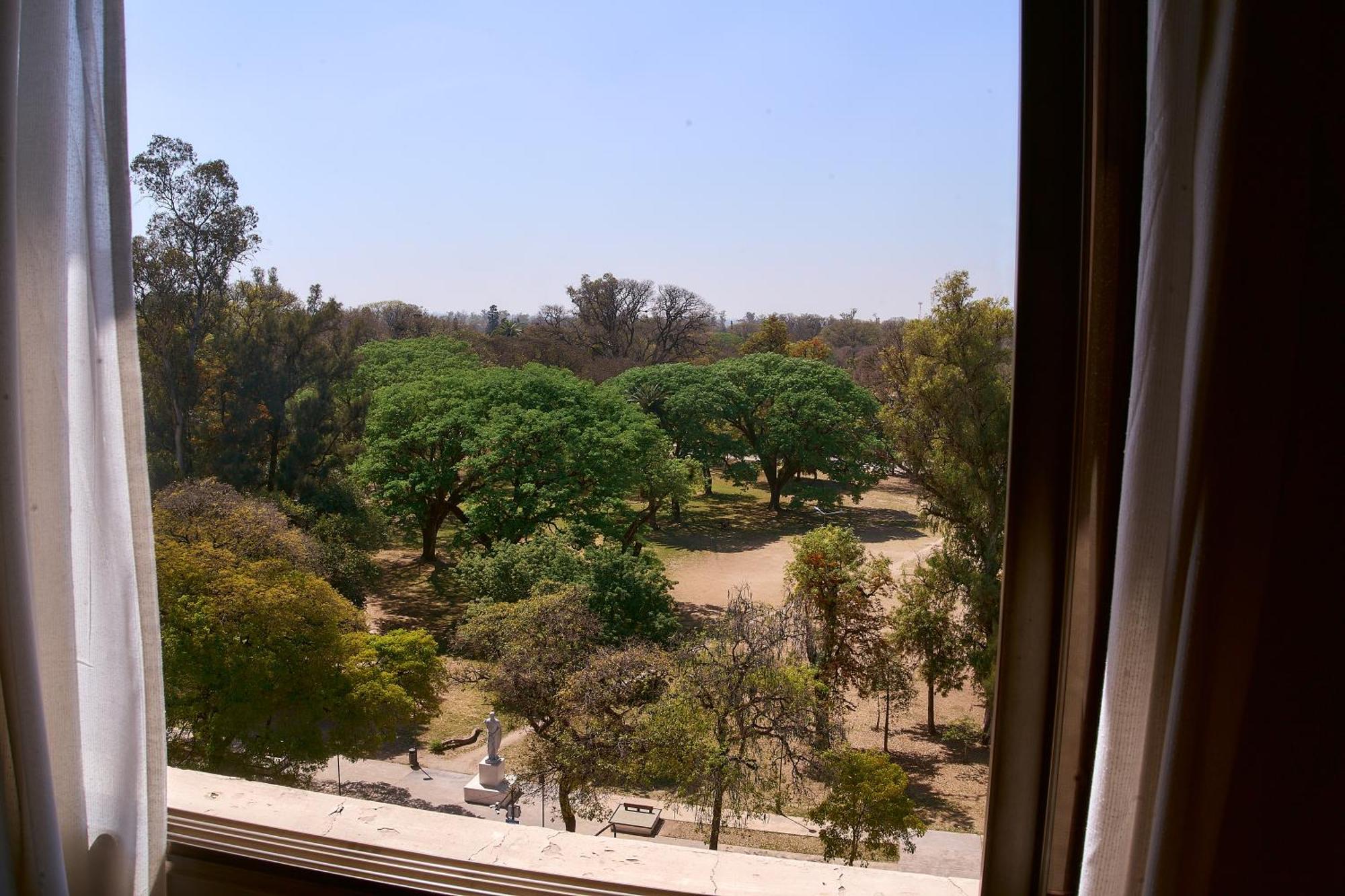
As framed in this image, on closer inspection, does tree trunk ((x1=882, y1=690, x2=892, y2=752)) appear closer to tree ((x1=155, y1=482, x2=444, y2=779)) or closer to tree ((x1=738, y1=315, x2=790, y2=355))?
tree ((x1=738, y1=315, x2=790, y2=355))

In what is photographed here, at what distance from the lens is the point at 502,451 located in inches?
99.9

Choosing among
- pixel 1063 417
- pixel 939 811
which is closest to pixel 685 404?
pixel 939 811

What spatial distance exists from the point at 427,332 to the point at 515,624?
83 cm

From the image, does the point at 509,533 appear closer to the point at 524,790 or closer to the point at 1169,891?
the point at 524,790

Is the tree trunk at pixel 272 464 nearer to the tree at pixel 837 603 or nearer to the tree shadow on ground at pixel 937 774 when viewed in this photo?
the tree at pixel 837 603

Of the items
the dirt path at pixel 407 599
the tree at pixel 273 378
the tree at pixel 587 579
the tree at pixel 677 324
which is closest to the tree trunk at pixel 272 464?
the tree at pixel 273 378

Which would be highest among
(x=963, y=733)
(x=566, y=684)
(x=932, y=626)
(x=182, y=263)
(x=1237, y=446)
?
(x=182, y=263)

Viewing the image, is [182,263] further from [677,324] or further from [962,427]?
[962,427]

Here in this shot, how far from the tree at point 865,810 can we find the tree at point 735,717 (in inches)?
3.6

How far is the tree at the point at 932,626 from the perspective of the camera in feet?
5.78

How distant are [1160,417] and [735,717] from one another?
1.55 metres

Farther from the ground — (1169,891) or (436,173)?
(436,173)

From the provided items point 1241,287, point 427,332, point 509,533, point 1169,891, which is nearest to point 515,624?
point 509,533

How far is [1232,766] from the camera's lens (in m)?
0.69
